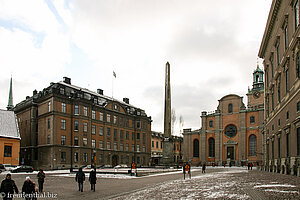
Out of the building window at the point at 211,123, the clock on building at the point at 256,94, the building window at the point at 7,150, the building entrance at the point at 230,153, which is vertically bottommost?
the building entrance at the point at 230,153

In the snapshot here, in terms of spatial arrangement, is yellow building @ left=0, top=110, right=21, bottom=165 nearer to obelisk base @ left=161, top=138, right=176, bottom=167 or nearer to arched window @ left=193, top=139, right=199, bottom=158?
obelisk base @ left=161, top=138, right=176, bottom=167

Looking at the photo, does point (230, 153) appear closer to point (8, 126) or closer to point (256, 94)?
point (256, 94)

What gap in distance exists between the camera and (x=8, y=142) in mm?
49062

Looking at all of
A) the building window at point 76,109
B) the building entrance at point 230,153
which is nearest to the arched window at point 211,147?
the building entrance at point 230,153

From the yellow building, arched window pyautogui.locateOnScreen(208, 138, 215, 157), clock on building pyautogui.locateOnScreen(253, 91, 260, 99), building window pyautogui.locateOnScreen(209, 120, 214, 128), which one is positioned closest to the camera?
the yellow building

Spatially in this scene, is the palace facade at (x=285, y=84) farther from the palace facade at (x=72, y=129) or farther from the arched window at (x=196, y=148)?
the arched window at (x=196, y=148)

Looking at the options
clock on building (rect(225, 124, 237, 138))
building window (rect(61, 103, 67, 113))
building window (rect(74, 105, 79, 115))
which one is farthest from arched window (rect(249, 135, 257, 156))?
building window (rect(61, 103, 67, 113))

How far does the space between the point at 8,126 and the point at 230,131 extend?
48.5m

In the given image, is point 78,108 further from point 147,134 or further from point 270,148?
point 270,148

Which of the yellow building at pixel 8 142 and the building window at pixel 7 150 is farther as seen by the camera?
the building window at pixel 7 150

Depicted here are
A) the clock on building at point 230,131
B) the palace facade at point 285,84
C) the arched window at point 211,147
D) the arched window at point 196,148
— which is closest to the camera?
the palace facade at point 285,84

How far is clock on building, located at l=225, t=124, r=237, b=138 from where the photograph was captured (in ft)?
237

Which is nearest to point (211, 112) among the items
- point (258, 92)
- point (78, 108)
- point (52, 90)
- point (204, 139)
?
point (204, 139)

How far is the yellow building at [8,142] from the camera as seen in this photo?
4803 cm
